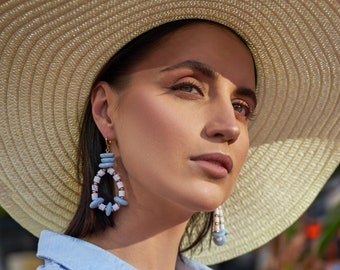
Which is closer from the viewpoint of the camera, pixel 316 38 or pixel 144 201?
pixel 144 201

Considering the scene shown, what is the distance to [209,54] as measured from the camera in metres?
2.20

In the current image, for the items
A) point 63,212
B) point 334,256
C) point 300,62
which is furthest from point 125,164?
point 334,256

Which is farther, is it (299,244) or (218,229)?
(299,244)

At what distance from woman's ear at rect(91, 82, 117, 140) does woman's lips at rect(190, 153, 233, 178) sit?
0.85 ft

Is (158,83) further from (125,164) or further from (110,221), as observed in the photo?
(110,221)

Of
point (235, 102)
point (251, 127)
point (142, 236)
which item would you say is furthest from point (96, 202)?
point (251, 127)

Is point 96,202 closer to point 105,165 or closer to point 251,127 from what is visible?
point 105,165

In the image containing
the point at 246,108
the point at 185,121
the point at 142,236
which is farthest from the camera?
the point at 246,108

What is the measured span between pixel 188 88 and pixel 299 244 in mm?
2534

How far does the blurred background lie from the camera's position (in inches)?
167

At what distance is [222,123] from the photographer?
212cm

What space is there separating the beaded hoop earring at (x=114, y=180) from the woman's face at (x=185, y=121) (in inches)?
0.9

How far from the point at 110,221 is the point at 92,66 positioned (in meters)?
0.39

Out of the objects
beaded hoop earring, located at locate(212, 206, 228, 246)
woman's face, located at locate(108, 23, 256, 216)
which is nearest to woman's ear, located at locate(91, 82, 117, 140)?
woman's face, located at locate(108, 23, 256, 216)
